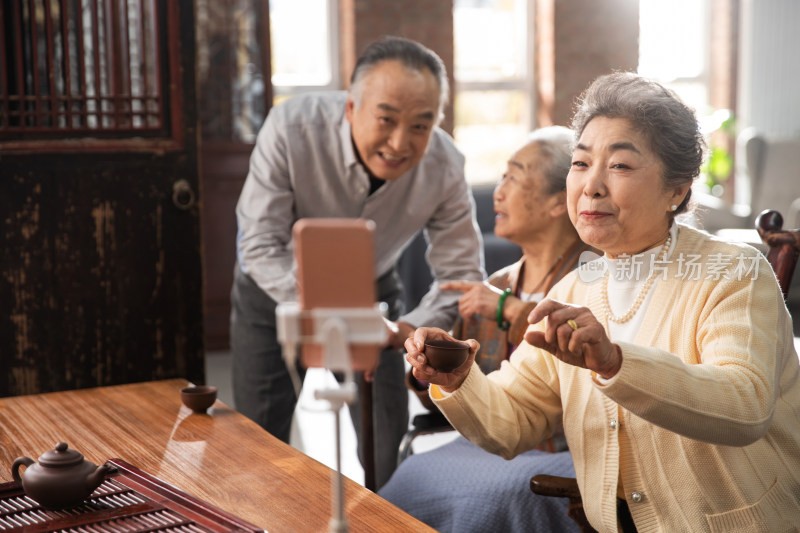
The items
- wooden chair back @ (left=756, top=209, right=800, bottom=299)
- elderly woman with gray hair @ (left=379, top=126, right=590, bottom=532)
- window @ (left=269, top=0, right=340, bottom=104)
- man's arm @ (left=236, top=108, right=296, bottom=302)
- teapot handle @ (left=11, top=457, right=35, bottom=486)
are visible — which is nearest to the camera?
teapot handle @ (left=11, top=457, right=35, bottom=486)

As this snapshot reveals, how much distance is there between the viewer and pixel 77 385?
2654 millimetres

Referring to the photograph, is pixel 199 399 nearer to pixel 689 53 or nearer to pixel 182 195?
pixel 182 195

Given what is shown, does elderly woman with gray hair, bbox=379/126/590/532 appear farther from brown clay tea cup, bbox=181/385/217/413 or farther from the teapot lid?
the teapot lid

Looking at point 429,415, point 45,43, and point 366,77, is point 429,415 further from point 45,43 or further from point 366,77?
point 45,43

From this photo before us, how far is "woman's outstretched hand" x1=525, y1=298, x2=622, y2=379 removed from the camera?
43.4 inches

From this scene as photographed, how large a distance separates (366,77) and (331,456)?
1.76m

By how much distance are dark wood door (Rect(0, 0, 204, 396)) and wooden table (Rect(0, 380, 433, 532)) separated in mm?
594

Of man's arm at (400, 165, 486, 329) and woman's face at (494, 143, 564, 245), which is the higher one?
woman's face at (494, 143, 564, 245)

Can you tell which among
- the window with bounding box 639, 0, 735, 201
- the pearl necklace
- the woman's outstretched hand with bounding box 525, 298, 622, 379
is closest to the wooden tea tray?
the woman's outstretched hand with bounding box 525, 298, 622, 379

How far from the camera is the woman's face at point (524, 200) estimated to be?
2.09m

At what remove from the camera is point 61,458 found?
1263mm

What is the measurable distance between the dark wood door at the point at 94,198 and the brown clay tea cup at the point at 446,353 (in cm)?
152

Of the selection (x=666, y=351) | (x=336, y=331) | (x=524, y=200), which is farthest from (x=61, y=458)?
(x=524, y=200)

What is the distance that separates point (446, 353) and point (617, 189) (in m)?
0.37
